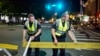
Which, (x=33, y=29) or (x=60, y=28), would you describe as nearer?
(x=60, y=28)

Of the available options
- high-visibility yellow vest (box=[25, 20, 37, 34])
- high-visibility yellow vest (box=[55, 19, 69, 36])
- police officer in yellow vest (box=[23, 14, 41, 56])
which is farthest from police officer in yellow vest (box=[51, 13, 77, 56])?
high-visibility yellow vest (box=[25, 20, 37, 34])

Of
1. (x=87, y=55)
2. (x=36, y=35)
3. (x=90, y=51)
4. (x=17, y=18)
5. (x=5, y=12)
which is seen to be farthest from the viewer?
(x=17, y=18)

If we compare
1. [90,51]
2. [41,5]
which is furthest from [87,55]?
[41,5]

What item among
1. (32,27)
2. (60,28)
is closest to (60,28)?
Answer: (60,28)

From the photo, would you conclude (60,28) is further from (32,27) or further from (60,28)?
(32,27)

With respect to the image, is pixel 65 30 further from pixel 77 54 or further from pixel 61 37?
pixel 77 54

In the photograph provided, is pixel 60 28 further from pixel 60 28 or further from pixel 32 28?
pixel 32 28

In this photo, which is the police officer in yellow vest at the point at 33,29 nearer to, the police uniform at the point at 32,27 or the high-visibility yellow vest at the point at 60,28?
the police uniform at the point at 32,27

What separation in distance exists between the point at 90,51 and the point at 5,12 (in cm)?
8398

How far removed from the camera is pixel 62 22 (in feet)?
37.3

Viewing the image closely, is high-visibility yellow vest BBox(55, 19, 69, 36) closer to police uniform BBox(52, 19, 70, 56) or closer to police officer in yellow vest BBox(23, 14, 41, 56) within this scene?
police uniform BBox(52, 19, 70, 56)

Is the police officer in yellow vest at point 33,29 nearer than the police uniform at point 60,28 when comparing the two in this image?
No

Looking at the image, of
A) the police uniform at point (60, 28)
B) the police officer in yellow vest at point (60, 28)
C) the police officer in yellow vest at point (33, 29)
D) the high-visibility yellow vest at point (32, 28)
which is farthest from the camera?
the high-visibility yellow vest at point (32, 28)

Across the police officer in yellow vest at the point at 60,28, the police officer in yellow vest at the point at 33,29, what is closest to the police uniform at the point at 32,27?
Result: the police officer in yellow vest at the point at 33,29
